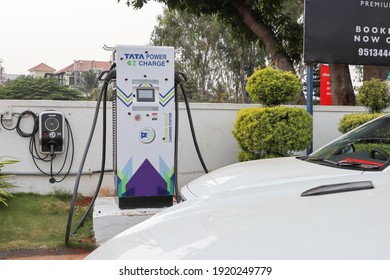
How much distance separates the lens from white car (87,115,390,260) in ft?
5.93

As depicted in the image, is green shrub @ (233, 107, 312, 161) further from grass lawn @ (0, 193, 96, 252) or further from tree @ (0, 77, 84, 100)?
tree @ (0, 77, 84, 100)

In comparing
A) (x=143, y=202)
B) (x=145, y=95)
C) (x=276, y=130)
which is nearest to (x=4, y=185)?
(x=143, y=202)

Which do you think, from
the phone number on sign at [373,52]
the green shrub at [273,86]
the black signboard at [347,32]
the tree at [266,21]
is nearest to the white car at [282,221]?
the green shrub at [273,86]

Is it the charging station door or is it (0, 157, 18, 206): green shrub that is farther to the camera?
(0, 157, 18, 206): green shrub

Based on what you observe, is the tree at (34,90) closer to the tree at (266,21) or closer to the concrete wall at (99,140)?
the tree at (266,21)

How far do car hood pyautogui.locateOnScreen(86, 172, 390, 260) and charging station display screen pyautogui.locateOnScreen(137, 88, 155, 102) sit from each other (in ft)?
8.82

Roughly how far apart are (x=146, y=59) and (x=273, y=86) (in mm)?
2285

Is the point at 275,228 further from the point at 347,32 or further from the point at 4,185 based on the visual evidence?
the point at 4,185

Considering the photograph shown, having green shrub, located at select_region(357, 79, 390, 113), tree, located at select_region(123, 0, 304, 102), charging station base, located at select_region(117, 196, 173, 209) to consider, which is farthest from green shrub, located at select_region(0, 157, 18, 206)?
tree, located at select_region(123, 0, 304, 102)

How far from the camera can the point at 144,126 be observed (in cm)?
496

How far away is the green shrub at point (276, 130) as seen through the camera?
6.09 meters

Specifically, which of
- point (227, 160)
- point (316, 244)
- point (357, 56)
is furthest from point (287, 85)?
point (316, 244)

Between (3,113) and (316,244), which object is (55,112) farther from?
(316,244)

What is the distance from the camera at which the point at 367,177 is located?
2.45 meters
